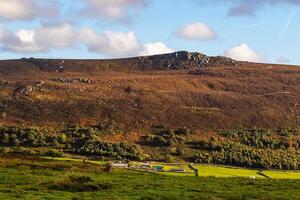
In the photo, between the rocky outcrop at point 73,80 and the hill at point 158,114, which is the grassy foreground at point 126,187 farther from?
the rocky outcrop at point 73,80

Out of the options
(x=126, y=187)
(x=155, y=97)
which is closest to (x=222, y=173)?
(x=126, y=187)

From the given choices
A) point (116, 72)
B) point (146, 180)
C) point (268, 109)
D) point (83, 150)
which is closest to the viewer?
point (146, 180)

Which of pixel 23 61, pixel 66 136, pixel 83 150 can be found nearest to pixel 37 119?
pixel 66 136

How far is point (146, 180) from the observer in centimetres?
3597

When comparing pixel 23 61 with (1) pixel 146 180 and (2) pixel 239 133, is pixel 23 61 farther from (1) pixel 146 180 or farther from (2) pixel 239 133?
(1) pixel 146 180

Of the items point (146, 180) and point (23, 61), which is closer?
point (146, 180)

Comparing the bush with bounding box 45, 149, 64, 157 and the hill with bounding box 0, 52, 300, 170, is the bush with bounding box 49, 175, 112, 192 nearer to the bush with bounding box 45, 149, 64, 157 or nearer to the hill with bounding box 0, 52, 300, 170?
the bush with bounding box 45, 149, 64, 157

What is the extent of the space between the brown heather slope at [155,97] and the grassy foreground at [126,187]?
56.7 metres

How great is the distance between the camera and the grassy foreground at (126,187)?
92.8 feet

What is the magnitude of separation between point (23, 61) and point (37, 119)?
5864cm

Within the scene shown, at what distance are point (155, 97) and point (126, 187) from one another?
76.8 metres

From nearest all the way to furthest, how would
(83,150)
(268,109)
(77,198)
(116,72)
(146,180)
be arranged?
(77,198) < (146,180) < (83,150) < (268,109) < (116,72)

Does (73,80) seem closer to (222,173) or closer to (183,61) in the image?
(183,61)

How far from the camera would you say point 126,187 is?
3159 cm
